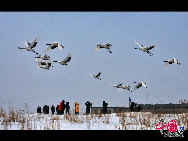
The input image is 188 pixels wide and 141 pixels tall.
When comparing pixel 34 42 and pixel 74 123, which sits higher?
pixel 34 42

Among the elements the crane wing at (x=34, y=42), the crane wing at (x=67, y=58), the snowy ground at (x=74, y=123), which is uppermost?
the crane wing at (x=34, y=42)

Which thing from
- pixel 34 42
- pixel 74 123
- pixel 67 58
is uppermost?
pixel 34 42

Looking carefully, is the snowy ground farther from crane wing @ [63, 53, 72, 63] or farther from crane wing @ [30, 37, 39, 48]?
crane wing @ [30, 37, 39, 48]

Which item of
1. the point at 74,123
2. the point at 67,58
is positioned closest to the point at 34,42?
the point at 67,58

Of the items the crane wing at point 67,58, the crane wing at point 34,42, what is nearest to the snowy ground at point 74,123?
the crane wing at point 67,58

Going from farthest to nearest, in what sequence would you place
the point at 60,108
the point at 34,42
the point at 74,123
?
the point at 60,108 → the point at 34,42 → the point at 74,123

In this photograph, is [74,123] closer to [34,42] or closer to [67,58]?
[67,58]

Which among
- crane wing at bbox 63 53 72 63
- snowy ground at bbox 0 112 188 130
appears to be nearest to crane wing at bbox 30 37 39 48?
crane wing at bbox 63 53 72 63

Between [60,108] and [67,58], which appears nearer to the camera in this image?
[67,58]

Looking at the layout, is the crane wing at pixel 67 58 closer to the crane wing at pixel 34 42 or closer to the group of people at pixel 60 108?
the crane wing at pixel 34 42
